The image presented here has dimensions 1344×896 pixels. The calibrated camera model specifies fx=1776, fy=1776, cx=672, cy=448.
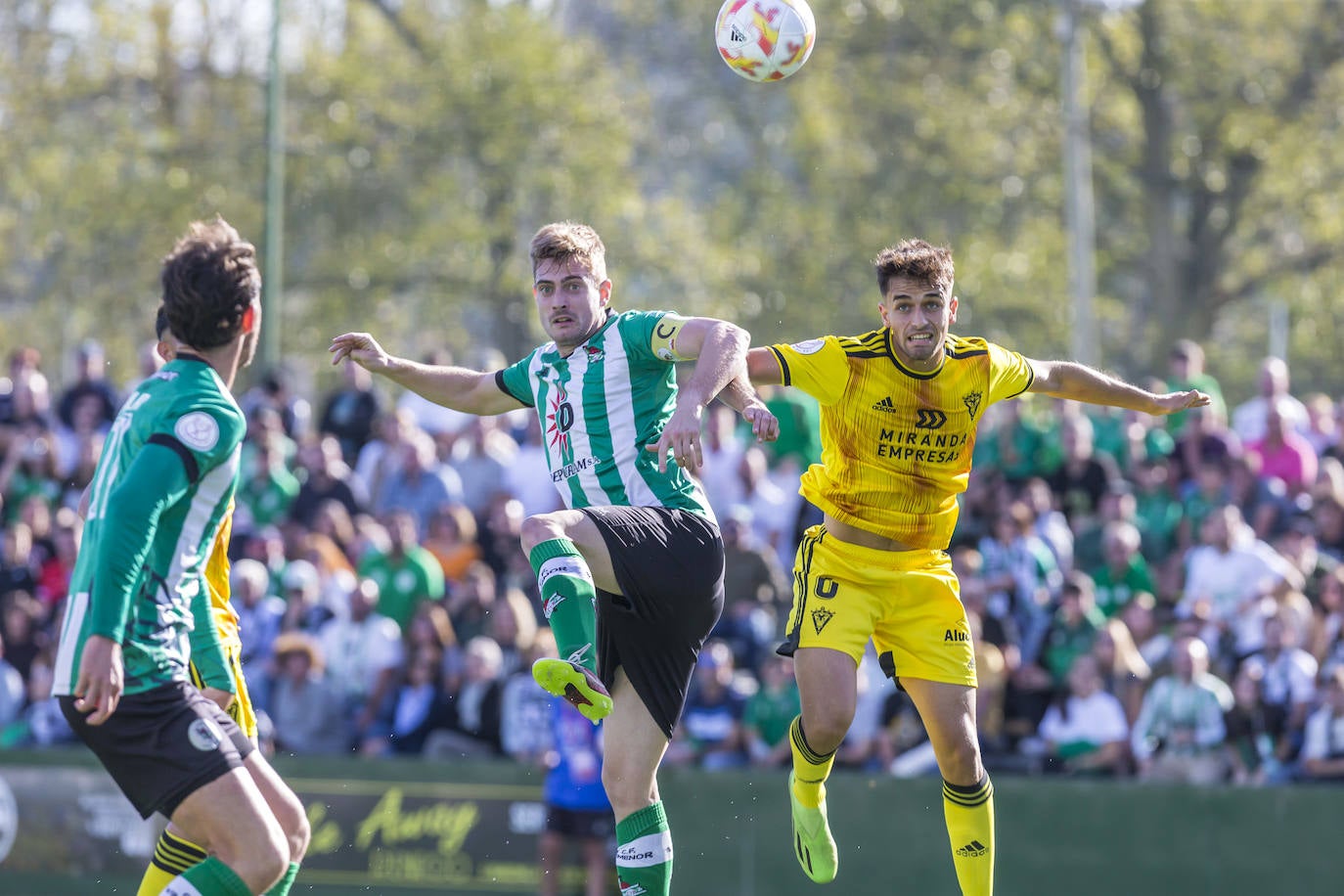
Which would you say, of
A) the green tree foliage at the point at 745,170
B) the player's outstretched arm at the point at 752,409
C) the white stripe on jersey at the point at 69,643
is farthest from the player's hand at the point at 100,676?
the green tree foliage at the point at 745,170

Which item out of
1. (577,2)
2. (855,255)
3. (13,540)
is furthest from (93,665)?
(577,2)

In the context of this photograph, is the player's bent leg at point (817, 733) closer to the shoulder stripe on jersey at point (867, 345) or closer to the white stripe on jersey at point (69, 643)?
the shoulder stripe on jersey at point (867, 345)

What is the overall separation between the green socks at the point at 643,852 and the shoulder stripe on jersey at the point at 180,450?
230cm

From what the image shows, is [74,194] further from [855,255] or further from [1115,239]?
[1115,239]

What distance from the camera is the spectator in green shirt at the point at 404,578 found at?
14867mm

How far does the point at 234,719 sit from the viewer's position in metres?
6.62

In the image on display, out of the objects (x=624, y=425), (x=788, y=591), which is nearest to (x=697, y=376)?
(x=624, y=425)

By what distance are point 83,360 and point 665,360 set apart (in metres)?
11.6

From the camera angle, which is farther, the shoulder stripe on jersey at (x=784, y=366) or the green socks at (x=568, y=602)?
the shoulder stripe on jersey at (x=784, y=366)

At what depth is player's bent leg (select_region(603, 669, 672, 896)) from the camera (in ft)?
23.0

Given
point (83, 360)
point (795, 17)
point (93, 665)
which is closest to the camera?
point (93, 665)

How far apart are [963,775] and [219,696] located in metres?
3.11

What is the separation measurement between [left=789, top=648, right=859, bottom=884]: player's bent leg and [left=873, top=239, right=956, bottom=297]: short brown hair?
5.23ft

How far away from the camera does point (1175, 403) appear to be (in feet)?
25.5
